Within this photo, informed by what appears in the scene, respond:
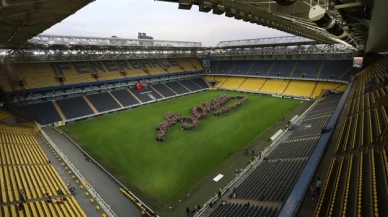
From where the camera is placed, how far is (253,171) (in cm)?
1673

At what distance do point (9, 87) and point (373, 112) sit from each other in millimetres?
38543

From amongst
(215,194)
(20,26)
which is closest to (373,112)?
(215,194)

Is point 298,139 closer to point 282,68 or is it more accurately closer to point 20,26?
point 20,26

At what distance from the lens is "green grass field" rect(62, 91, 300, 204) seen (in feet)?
54.2

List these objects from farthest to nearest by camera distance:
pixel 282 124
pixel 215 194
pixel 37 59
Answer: pixel 37 59 → pixel 282 124 → pixel 215 194

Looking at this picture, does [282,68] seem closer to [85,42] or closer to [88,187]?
[85,42]

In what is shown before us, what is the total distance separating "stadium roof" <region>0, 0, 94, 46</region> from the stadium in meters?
0.10

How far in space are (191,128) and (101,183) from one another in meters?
12.2

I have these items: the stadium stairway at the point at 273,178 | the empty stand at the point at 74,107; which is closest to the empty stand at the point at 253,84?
the stadium stairway at the point at 273,178

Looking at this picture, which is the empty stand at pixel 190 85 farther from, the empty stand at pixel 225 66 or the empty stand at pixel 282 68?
the empty stand at pixel 282 68

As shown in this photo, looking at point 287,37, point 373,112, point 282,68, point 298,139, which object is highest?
point 287,37

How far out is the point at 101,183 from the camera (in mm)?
16125

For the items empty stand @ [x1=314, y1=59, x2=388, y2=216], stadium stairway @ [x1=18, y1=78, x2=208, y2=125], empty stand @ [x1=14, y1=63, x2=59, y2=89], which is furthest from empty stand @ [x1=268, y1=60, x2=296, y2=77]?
empty stand @ [x1=14, y1=63, x2=59, y2=89]

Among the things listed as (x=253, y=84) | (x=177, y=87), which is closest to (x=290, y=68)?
(x=253, y=84)
